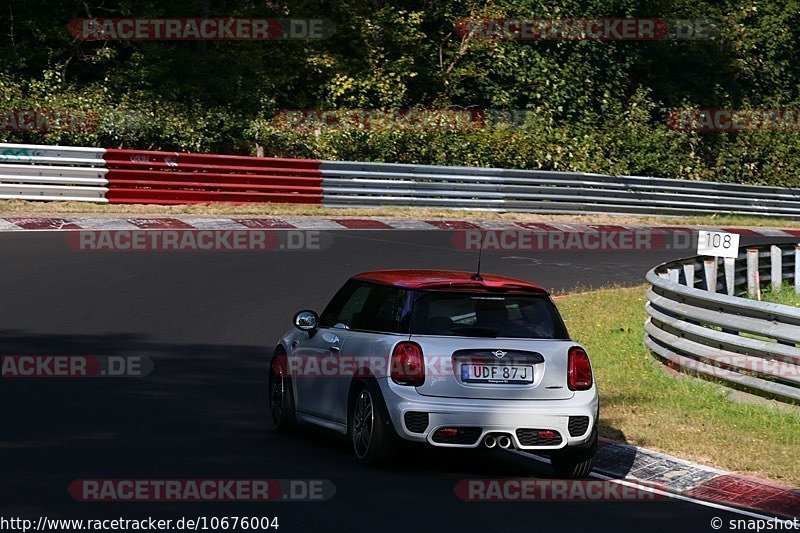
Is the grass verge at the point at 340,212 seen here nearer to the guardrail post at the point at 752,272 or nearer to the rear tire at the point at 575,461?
the guardrail post at the point at 752,272

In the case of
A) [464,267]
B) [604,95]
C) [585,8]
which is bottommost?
[464,267]

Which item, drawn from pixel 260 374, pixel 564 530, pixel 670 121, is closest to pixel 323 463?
pixel 564 530

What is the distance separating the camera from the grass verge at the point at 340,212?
2441cm

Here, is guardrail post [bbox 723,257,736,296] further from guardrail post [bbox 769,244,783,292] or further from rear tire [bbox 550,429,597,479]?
rear tire [bbox 550,429,597,479]

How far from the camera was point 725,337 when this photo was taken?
13117 millimetres

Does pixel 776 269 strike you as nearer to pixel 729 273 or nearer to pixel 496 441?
pixel 729 273

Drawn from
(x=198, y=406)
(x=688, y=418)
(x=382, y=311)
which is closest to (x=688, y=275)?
(x=688, y=418)

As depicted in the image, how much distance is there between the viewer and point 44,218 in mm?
23141

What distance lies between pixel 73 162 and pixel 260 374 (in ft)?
41.5

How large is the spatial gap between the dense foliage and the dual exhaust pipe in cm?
2085

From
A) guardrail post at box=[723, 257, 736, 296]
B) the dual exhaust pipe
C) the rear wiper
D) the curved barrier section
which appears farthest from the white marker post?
the curved barrier section

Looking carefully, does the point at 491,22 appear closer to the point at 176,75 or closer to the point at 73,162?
the point at 176,75

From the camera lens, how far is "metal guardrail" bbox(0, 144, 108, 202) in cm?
2445

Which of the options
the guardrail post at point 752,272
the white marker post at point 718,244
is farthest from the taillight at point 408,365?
the guardrail post at point 752,272
